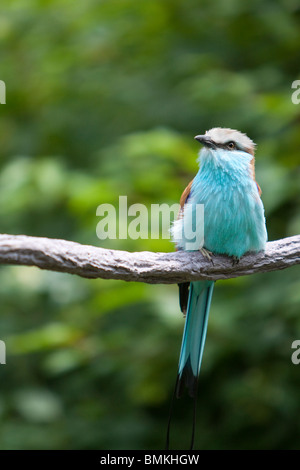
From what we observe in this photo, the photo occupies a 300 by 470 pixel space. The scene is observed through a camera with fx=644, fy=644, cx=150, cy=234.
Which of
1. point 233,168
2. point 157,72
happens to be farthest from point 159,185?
point 157,72

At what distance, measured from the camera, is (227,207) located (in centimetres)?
325

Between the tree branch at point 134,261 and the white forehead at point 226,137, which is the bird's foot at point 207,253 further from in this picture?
the white forehead at point 226,137

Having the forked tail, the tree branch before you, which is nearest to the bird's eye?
the tree branch

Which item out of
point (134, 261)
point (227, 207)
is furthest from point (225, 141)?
point (134, 261)

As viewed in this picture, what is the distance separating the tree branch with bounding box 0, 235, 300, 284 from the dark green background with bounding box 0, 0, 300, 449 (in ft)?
1.93

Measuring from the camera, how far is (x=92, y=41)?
5445 millimetres

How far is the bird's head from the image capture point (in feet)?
10.9

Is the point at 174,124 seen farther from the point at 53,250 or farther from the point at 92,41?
the point at 53,250

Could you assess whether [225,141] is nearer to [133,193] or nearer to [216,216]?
[216,216]

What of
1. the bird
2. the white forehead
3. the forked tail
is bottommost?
the forked tail

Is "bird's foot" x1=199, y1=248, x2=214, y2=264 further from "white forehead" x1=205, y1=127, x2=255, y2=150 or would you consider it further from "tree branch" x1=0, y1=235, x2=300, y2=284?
"white forehead" x1=205, y1=127, x2=255, y2=150

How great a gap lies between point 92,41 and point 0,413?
10.1ft

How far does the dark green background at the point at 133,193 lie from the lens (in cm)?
409

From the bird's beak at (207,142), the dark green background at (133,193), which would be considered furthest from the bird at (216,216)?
the dark green background at (133,193)
